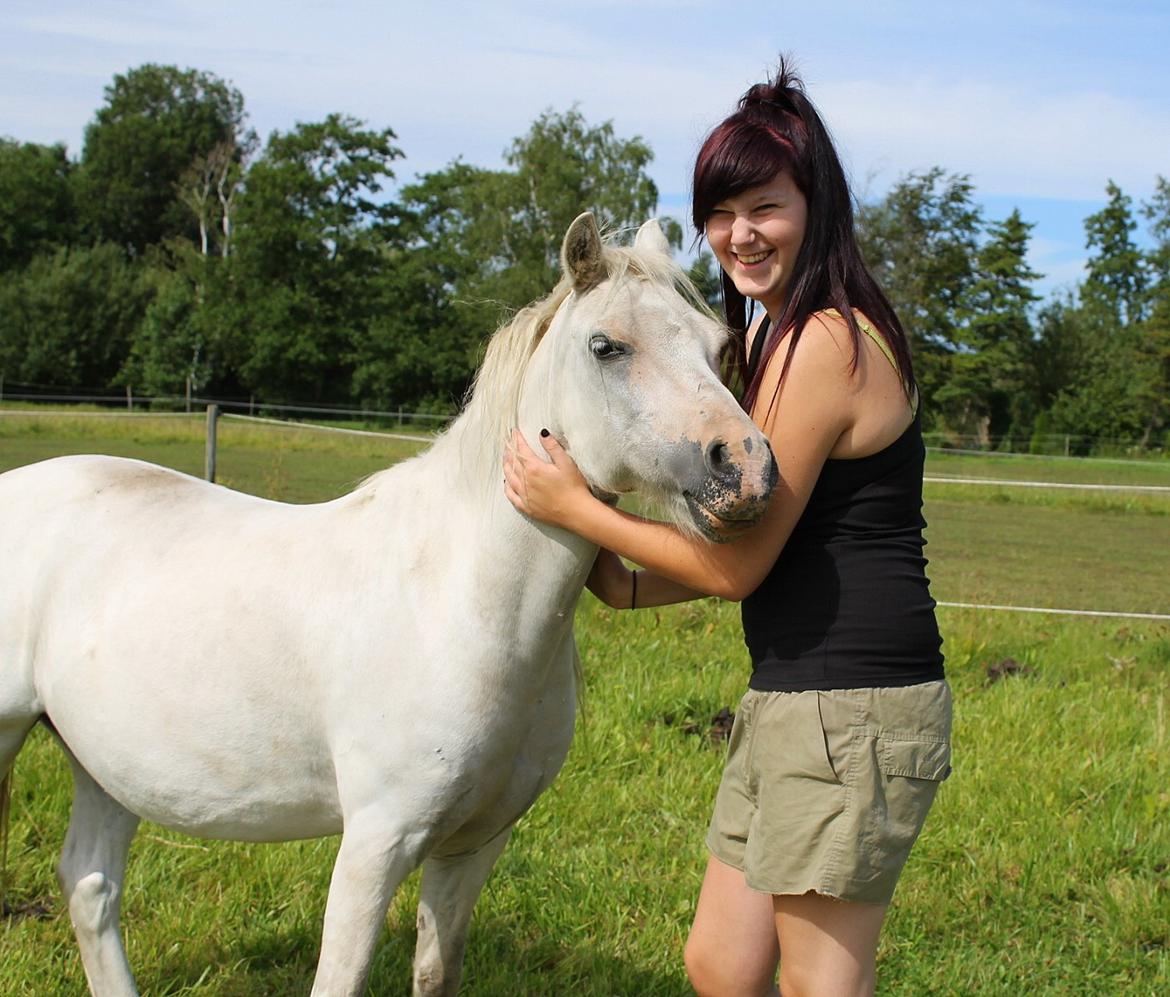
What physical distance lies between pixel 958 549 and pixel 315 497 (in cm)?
715

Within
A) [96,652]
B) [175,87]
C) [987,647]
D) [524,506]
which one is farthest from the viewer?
[175,87]

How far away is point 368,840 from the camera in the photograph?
2.04m

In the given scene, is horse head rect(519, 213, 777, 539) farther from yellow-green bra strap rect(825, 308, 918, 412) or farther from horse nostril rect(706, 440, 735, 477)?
yellow-green bra strap rect(825, 308, 918, 412)

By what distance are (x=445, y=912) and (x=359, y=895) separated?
1.46ft

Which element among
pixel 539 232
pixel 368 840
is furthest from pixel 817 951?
pixel 539 232

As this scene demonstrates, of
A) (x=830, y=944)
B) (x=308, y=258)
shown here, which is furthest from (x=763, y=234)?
(x=308, y=258)

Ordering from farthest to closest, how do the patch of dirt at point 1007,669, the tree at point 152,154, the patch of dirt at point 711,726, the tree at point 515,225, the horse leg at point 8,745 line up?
1. the tree at point 152,154
2. the tree at point 515,225
3. the patch of dirt at point 1007,669
4. the patch of dirt at point 711,726
5. the horse leg at point 8,745

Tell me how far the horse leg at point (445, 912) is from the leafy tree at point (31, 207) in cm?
5040

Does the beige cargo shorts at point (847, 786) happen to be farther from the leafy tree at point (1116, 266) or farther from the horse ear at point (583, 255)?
the leafy tree at point (1116, 266)

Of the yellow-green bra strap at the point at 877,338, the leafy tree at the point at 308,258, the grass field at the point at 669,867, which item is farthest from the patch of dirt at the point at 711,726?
the leafy tree at the point at 308,258

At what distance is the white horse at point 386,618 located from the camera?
1.92 metres

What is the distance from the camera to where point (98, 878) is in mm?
2648

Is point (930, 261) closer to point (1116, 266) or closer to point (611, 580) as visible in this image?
point (1116, 266)

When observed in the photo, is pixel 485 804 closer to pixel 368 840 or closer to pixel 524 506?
pixel 368 840
